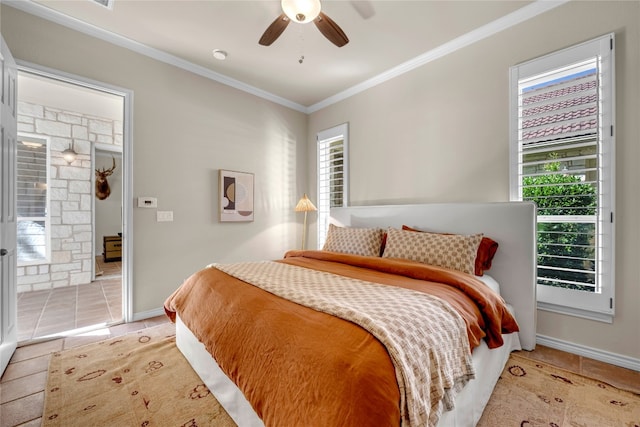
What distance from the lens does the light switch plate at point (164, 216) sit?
2.93 meters

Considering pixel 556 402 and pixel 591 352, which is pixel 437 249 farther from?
pixel 591 352

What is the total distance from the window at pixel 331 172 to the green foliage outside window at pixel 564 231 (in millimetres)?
2100

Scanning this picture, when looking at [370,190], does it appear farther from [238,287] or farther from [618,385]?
[618,385]

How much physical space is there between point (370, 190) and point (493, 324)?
217cm

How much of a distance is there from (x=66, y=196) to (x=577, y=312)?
6275mm

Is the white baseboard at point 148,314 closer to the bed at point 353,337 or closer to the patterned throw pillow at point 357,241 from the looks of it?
the bed at point 353,337

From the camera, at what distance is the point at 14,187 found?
2135mm

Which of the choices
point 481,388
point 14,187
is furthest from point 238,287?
point 14,187

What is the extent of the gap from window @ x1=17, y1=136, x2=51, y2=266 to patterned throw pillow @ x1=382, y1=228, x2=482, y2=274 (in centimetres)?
481

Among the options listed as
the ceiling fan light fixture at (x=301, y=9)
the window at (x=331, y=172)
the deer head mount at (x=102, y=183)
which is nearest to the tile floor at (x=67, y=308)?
the deer head mount at (x=102, y=183)

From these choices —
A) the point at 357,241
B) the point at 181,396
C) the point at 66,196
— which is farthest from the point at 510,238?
the point at 66,196

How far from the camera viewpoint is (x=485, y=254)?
2221 millimetres

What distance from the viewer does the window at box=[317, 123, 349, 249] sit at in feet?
12.4

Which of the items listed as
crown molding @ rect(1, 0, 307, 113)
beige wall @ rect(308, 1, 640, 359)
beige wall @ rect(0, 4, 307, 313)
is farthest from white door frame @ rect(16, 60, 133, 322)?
beige wall @ rect(308, 1, 640, 359)
